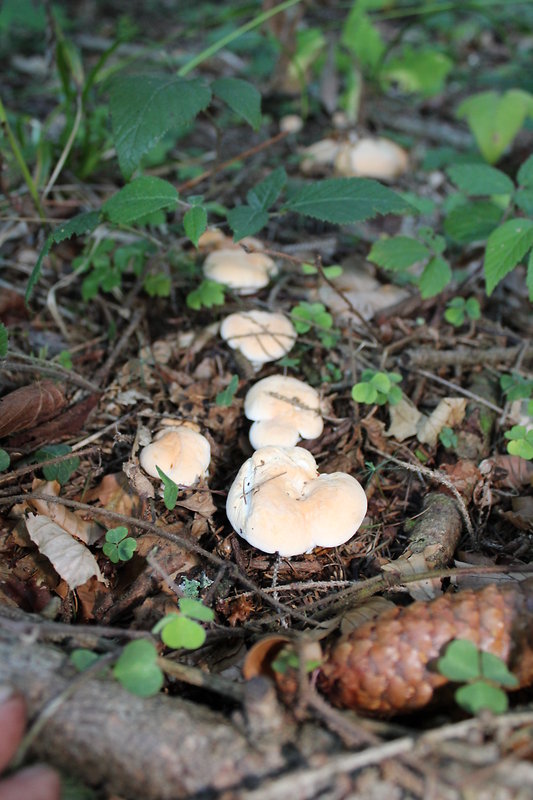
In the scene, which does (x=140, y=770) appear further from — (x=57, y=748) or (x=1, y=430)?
(x=1, y=430)

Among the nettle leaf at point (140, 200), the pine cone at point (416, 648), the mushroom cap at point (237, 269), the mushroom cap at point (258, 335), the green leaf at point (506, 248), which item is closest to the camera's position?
the pine cone at point (416, 648)

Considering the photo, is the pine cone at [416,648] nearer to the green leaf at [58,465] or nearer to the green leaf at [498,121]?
the green leaf at [58,465]

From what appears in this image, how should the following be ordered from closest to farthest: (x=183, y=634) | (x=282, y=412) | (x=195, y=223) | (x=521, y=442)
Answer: (x=183, y=634) → (x=195, y=223) → (x=521, y=442) → (x=282, y=412)

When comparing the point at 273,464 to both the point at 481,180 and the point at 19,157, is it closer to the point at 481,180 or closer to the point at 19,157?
the point at 481,180

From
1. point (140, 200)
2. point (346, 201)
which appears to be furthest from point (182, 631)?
point (346, 201)

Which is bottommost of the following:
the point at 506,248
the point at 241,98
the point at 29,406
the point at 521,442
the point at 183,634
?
the point at 521,442

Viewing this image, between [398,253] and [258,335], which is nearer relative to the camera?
[258,335]

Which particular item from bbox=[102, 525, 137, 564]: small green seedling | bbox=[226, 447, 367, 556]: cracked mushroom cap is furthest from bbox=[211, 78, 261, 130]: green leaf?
bbox=[102, 525, 137, 564]: small green seedling

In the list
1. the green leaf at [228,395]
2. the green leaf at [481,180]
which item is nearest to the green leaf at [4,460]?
the green leaf at [228,395]
